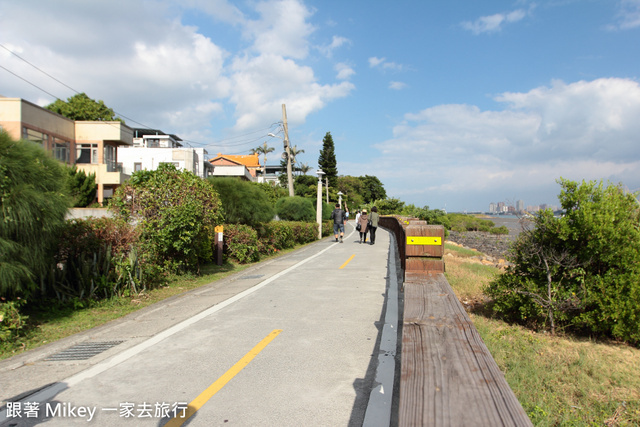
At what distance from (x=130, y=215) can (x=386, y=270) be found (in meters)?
6.87

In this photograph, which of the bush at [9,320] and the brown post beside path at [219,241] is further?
the brown post beside path at [219,241]

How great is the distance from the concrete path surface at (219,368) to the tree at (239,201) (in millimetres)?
7674

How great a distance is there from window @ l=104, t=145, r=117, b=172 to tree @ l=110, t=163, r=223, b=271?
1096 inches

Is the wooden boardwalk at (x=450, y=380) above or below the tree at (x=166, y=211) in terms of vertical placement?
below

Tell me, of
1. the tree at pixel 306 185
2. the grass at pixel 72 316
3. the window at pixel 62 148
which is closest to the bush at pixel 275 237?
the grass at pixel 72 316

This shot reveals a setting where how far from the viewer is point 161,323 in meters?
6.74

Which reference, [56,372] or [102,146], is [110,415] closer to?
[56,372]

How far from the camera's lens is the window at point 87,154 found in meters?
34.0

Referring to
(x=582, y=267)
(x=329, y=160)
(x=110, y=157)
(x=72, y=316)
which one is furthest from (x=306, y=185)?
(x=582, y=267)

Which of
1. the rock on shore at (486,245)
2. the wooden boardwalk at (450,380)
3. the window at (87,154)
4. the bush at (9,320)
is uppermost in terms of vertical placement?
the window at (87,154)

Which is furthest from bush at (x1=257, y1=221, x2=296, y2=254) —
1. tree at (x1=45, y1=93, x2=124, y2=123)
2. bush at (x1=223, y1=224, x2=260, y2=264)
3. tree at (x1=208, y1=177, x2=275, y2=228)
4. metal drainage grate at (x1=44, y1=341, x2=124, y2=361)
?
tree at (x1=45, y1=93, x2=124, y2=123)

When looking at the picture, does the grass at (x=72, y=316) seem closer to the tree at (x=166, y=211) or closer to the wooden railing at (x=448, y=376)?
the tree at (x=166, y=211)

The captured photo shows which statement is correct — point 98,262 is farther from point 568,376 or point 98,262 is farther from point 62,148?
point 62,148

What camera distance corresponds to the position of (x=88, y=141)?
34.0 metres
